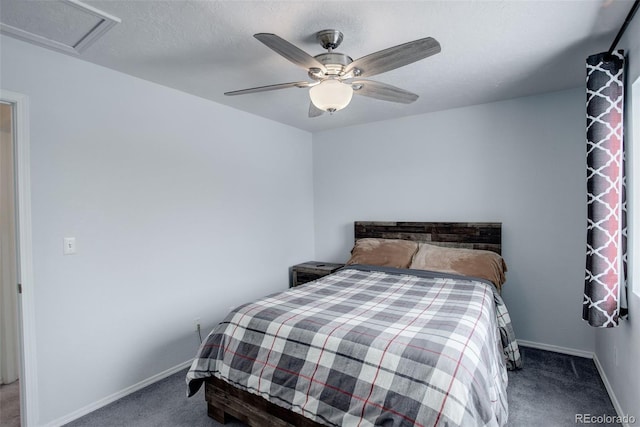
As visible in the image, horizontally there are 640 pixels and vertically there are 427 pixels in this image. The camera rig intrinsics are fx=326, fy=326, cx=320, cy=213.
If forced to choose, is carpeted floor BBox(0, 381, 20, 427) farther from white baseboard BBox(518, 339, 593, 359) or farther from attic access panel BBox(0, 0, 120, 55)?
white baseboard BBox(518, 339, 593, 359)

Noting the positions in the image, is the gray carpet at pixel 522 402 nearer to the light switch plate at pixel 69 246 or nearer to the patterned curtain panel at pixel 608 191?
the patterned curtain panel at pixel 608 191

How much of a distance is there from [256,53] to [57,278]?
1.95 metres

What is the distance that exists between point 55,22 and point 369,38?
1.75 metres

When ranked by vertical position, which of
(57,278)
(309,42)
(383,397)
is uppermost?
(309,42)

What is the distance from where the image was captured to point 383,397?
4.72 feet

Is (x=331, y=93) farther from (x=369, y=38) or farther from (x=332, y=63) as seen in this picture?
(x=369, y=38)

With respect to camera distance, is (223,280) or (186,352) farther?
(223,280)

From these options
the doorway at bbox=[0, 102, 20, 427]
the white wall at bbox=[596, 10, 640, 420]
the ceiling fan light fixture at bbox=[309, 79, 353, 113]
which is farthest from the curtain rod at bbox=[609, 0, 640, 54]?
the doorway at bbox=[0, 102, 20, 427]

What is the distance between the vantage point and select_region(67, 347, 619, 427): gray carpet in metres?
2.08

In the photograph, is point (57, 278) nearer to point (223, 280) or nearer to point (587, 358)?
point (223, 280)

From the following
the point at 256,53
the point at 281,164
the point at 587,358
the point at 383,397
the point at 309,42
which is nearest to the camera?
the point at 383,397

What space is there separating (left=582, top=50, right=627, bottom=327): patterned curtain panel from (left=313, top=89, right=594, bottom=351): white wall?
42.1 inches

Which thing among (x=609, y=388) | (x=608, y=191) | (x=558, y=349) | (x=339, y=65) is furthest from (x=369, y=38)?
(x=558, y=349)

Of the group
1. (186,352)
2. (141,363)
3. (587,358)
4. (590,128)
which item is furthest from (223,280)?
(587,358)
